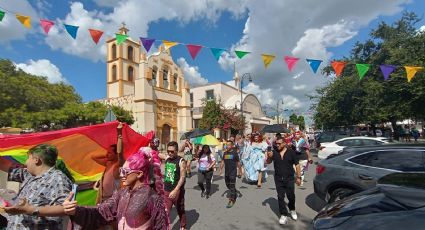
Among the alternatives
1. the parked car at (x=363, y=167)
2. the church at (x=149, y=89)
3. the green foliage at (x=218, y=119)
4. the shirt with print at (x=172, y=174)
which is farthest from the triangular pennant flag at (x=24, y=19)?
the green foliage at (x=218, y=119)

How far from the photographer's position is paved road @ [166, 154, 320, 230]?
650 cm

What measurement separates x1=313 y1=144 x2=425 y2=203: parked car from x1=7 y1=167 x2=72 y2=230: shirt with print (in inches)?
185

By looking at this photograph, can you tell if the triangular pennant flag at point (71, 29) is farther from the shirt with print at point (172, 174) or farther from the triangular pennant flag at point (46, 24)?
the shirt with print at point (172, 174)

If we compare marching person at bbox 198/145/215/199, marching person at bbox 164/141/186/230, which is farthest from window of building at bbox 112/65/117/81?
marching person at bbox 164/141/186/230

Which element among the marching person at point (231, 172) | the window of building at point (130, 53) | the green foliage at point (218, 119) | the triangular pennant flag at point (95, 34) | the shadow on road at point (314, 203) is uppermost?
the window of building at point (130, 53)

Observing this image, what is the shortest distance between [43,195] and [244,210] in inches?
220

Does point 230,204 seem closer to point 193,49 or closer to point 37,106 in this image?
point 193,49

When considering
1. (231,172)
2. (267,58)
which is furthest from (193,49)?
(231,172)

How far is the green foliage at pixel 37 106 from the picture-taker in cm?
2623

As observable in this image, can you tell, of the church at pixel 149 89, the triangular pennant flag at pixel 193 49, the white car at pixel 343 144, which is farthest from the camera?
the church at pixel 149 89

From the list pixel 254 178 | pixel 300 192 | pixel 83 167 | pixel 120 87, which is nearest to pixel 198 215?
pixel 83 167

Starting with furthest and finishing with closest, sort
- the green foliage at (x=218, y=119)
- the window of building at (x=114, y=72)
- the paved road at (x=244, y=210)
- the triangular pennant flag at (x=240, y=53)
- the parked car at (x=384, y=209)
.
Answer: the green foliage at (x=218, y=119) < the window of building at (x=114, y=72) < the triangular pennant flag at (x=240, y=53) < the paved road at (x=244, y=210) < the parked car at (x=384, y=209)

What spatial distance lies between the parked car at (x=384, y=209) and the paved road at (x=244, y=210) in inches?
129

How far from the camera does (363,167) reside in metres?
6.59
